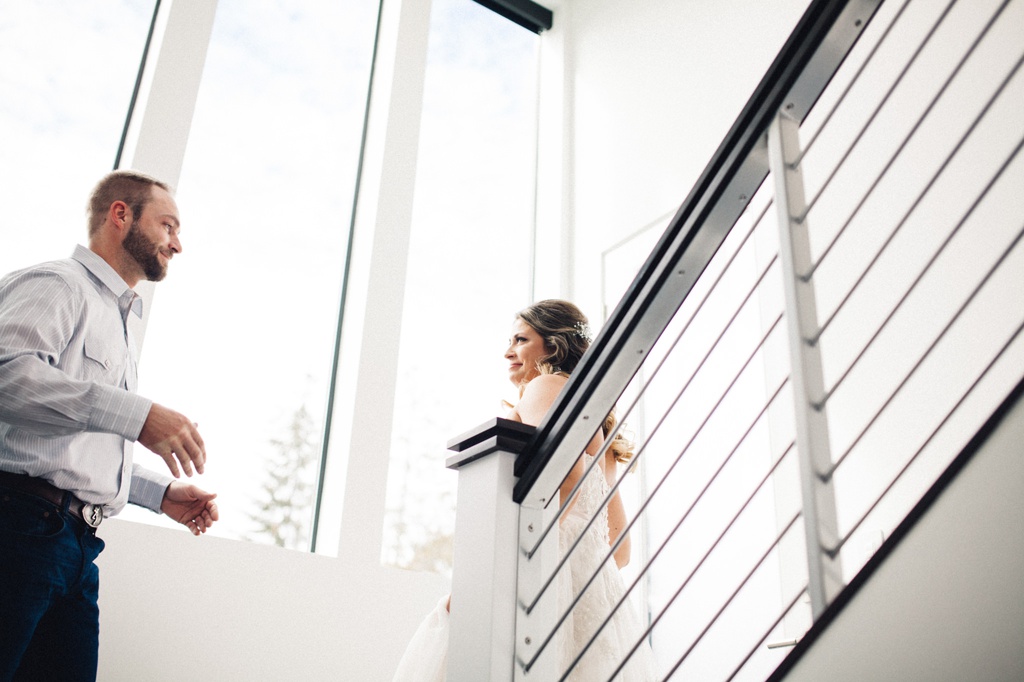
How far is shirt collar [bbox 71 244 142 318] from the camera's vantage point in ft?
7.00

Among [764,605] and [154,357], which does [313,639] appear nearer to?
[154,357]

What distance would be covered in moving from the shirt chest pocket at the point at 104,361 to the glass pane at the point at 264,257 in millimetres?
1332

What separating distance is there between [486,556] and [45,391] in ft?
3.01

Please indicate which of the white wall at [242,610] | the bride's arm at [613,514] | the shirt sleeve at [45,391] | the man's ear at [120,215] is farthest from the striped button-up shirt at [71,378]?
the bride's arm at [613,514]

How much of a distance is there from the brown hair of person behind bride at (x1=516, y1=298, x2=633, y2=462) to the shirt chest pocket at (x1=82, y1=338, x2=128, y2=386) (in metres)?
1.10

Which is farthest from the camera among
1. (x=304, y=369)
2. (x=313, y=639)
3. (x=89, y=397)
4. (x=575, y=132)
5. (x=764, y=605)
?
(x=575, y=132)

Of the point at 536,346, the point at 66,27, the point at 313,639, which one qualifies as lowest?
the point at 313,639

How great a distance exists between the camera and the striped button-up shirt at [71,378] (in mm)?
1736

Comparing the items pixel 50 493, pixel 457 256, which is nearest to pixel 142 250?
pixel 50 493

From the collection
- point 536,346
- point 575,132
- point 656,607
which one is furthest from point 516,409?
point 575,132

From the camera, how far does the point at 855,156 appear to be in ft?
10.3

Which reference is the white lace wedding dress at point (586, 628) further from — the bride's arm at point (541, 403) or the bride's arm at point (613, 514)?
the bride's arm at point (613, 514)

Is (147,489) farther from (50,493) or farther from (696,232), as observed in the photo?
(696,232)

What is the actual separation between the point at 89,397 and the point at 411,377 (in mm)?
2353
